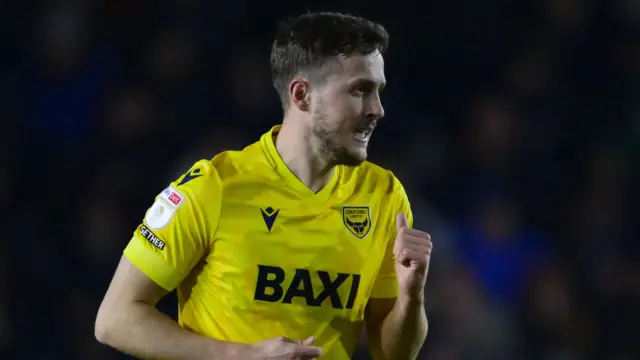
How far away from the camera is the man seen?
2.61m

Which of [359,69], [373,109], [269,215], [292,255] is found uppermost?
[359,69]

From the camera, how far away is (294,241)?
2740 millimetres

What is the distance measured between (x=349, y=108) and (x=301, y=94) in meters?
0.17

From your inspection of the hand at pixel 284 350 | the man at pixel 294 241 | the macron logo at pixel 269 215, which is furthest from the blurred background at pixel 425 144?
the hand at pixel 284 350

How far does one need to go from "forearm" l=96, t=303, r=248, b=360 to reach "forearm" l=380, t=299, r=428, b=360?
0.55 metres

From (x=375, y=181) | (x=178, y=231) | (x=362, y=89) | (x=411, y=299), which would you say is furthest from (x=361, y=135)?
(x=178, y=231)

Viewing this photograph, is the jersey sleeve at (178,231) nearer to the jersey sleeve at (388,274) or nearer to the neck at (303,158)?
the neck at (303,158)

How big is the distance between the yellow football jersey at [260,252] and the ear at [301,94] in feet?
0.51

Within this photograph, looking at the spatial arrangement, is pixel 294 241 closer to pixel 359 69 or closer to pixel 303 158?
pixel 303 158

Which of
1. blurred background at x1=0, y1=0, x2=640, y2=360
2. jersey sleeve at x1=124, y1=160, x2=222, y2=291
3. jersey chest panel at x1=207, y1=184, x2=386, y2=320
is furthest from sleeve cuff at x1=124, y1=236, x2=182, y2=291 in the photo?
blurred background at x1=0, y1=0, x2=640, y2=360

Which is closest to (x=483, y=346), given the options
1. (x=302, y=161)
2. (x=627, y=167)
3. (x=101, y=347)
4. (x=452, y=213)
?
(x=452, y=213)

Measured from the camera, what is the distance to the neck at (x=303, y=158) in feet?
9.34

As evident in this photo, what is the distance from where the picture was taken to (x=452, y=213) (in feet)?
16.3

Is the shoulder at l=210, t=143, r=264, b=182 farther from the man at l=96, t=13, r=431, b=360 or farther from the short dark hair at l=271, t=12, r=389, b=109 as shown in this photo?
the short dark hair at l=271, t=12, r=389, b=109
